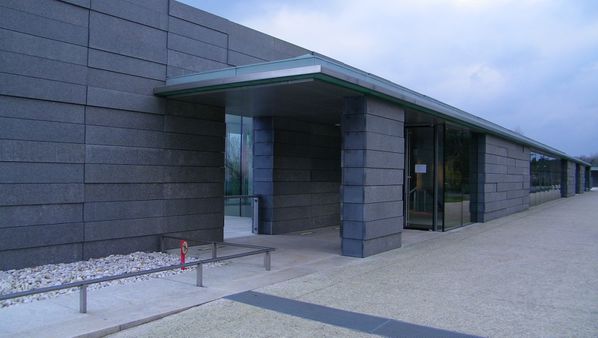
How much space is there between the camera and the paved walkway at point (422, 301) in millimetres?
5445

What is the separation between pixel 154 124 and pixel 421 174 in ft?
27.1

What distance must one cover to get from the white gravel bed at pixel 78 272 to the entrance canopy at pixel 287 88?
10.8 ft

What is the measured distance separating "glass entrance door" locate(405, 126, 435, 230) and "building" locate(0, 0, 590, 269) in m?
0.83

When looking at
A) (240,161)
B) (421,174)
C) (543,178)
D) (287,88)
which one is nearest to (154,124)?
(287,88)

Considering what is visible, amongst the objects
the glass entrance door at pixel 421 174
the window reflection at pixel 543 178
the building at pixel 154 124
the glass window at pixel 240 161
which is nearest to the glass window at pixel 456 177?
the glass entrance door at pixel 421 174

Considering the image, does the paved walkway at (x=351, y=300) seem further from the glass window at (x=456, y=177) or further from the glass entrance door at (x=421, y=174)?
the glass window at (x=456, y=177)

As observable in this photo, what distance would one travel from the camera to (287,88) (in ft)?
29.3

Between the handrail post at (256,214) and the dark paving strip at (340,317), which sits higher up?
the handrail post at (256,214)

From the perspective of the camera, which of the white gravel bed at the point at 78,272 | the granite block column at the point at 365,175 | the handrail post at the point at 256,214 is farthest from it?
the handrail post at the point at 256,214

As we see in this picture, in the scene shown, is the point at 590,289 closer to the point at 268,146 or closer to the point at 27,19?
the point at 268,146

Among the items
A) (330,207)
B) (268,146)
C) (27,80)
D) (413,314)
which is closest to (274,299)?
(413,314)

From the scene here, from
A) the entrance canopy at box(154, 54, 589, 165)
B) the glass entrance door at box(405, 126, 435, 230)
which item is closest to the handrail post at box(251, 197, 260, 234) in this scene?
the entrance canopy at box(154, 54, 589, 165)

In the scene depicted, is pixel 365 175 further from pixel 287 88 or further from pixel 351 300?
pixel 351 300

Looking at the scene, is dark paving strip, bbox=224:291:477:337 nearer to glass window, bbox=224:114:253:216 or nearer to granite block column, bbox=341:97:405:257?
granite block column, bbox=341:97:405:257
